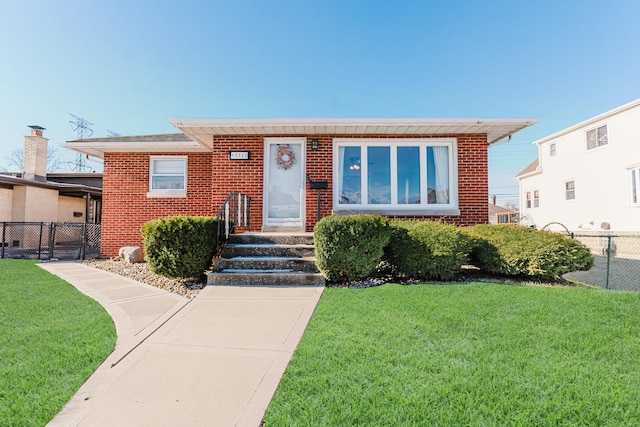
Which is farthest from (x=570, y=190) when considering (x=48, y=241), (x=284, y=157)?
(x=48, y=241)

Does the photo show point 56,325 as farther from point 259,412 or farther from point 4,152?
point 4,152

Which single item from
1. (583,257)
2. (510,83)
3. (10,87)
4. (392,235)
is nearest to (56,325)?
(392,235)

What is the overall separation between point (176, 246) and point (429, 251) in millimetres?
4501

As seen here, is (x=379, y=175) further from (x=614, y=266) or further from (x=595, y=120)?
(x=595, y=120)

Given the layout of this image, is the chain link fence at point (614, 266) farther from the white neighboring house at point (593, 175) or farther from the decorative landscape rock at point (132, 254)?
the decorative landscape rock at point (132, 254)

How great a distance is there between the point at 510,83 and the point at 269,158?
1471 centimetres

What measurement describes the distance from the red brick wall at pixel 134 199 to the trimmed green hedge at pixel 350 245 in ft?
16.5

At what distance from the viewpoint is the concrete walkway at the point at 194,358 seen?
2.09m

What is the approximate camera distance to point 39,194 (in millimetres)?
13883

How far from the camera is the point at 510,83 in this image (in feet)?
52.5

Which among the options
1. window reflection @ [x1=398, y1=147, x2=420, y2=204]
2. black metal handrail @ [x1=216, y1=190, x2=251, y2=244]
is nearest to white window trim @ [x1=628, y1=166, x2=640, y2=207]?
window reflection @ [x1=398, y1=147, x2=420, y2=204]

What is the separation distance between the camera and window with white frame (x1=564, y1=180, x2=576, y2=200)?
16.3 m

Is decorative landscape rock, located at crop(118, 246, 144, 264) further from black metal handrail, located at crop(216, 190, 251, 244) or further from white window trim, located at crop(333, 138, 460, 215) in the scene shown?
white window trim, located at crop(333, 138, 460, 215)

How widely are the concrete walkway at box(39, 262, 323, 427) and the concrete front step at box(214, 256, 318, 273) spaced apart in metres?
0.72
